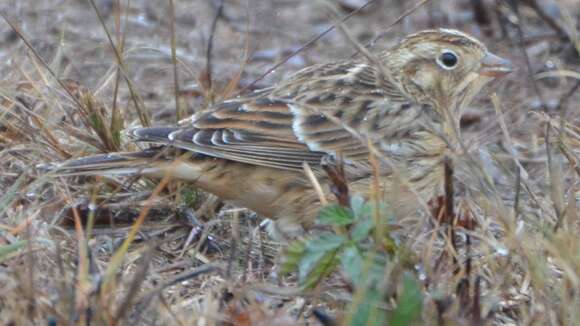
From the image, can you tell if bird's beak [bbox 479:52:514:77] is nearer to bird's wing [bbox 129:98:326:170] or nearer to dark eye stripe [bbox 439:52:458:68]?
dark eye stripe [bbox 439:52:458:68]

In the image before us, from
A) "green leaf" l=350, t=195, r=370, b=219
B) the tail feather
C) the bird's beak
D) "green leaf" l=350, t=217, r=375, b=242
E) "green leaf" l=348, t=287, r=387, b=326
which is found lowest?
"green leaf" l=348, t=287, r=387, b=326

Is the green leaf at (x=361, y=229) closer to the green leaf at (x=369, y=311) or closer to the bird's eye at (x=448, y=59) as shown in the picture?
the green leaf at (x=369, y=311)

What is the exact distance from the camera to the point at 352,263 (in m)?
3.15

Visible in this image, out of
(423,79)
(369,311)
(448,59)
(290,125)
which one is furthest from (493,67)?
(369,311)

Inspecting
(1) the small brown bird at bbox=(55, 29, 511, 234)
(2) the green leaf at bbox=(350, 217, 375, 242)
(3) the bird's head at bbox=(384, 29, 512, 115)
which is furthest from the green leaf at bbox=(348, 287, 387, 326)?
(3) the bird's head at bbox=(384, 29, 512, 115)

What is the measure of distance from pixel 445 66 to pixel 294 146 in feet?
2.90

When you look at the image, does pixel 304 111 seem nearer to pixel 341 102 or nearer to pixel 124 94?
pixel 341 102

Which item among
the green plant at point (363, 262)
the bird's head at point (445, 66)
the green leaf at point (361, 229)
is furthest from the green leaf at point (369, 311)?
the bird's head at point (445, 66)

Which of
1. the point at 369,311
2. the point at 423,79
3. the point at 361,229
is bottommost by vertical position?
the point at 369,311

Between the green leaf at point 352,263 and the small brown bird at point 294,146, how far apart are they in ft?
3.01

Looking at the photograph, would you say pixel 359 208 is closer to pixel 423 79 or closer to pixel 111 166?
pixel 111 166

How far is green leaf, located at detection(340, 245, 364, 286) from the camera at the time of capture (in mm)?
3107

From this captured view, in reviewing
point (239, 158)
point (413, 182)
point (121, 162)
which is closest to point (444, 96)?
point (413, 182)

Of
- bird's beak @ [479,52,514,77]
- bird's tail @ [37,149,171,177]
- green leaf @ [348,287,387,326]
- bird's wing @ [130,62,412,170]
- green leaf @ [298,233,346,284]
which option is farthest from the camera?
bird's beak @ [479,52,514,77]
